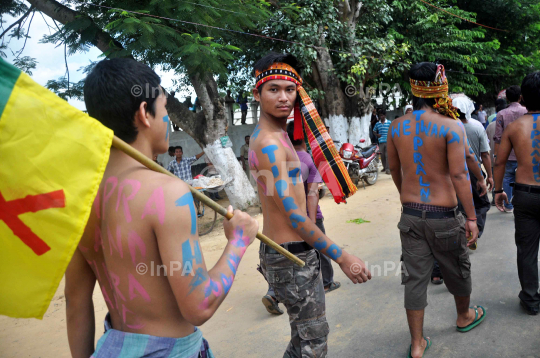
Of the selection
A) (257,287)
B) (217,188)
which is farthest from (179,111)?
(257,287)

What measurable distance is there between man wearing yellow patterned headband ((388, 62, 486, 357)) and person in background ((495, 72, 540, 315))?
0.70 m

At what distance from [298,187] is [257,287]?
2.50 metres

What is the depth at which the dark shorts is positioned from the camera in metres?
2.89

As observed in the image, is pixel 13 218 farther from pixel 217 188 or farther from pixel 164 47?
pixel 217 188

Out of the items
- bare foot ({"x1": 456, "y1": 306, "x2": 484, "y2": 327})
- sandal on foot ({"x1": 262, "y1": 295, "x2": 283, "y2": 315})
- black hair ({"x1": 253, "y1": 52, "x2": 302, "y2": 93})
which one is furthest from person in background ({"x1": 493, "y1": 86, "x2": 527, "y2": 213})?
black hair ({"x1": 253, "y1": 52, "x2": 302, "y2": 93})

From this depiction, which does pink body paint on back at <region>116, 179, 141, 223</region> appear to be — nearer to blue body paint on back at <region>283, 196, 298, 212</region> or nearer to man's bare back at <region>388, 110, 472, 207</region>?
blue body paint on back at <region>283, 196, 298, 212</region>

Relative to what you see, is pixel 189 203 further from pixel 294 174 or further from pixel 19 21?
pixel 19 21

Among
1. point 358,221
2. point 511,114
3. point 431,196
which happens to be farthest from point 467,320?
point 358,221

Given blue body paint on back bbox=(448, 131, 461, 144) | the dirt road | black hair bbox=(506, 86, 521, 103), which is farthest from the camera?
black hair bbox=(506, 86, 521, 103)

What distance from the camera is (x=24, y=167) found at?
108cm

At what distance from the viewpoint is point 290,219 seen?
2.29 metres

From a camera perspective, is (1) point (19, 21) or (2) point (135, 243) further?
(1) point (19, 21)

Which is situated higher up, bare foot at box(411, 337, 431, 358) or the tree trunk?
the tree trunk

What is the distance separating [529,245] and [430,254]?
99 centimetres
